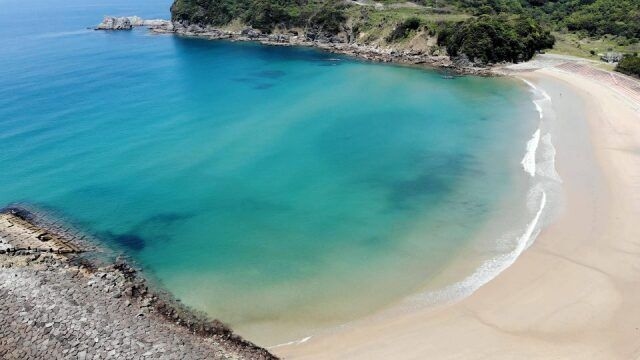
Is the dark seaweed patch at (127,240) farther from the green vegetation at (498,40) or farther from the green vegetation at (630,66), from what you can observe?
A: the green vegetation at (630,66)

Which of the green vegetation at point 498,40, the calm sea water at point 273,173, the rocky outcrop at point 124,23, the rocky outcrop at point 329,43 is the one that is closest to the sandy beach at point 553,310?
the calm sea water at point 273,173

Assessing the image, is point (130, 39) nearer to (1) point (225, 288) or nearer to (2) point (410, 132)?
(2) point (410, 132)

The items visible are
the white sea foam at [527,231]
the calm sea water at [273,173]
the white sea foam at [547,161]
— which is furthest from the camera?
the white sea foam at [547,161]

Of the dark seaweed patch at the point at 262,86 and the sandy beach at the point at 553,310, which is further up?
the dark seaweed patch at the point at 262,86

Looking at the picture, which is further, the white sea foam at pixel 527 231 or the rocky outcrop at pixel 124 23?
the rocky outcrop at pixel 124 23

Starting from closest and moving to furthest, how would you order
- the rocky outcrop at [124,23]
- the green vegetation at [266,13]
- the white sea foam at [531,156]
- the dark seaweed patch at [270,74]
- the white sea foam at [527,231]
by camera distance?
1. the white sea foam at [527,231]
2. the white sea foam at [531,156]
3. the dark seaweed patch at [270,74]
4. the green vegetation at [266,13]
5. the rocky outcrop at [124,23]

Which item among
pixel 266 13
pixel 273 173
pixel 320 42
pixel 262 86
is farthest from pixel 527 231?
pixel 266 13
